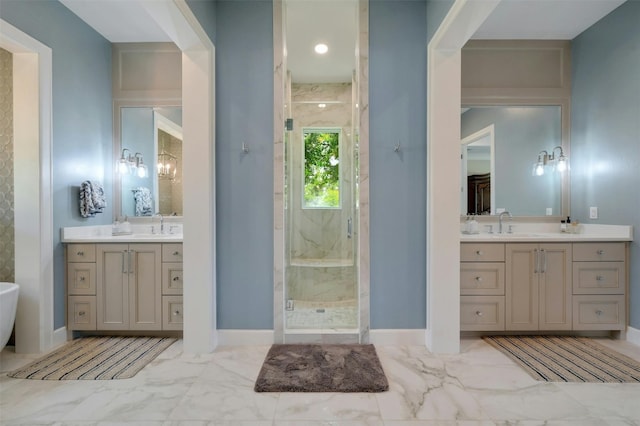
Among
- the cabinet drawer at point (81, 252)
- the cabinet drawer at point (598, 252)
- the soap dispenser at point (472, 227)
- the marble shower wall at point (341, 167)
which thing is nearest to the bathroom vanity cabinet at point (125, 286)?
the cabinet drawer at point (81, 252)

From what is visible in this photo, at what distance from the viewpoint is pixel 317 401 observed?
187cm

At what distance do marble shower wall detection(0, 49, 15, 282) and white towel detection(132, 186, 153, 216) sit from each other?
91cm

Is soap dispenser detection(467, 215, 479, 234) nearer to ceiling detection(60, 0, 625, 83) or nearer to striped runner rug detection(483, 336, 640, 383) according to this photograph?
striped runner rug detection(483, 336, 640, 383)

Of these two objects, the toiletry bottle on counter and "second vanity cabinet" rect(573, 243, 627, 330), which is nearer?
"second vanity cabinet" rect(573, 243, 627, 330)

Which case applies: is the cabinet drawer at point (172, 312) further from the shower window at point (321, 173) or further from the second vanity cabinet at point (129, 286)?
the shower window at point (321, 173)

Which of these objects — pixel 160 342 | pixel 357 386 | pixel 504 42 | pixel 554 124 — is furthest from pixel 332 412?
pixel 504 42

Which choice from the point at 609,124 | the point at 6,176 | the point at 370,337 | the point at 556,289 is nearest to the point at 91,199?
the point at 6,176

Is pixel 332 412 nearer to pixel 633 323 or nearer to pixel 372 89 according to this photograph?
pixel 372 89

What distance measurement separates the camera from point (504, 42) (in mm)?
3191

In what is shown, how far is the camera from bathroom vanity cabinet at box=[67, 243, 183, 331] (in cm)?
274

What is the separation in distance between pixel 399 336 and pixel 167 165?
8.79ft

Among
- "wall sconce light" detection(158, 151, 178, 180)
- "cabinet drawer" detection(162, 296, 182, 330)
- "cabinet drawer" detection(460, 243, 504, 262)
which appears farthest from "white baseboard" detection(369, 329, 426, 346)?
"wall sconce light" detection(158, 151, 178, 180)

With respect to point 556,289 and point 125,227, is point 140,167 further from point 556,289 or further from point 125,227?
point 556,289

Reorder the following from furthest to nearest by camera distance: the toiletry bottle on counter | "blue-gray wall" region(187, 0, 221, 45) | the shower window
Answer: the shower window → the toiletry bottle on counter → "blue-gray wall" region(187, 0, 221, 45)
